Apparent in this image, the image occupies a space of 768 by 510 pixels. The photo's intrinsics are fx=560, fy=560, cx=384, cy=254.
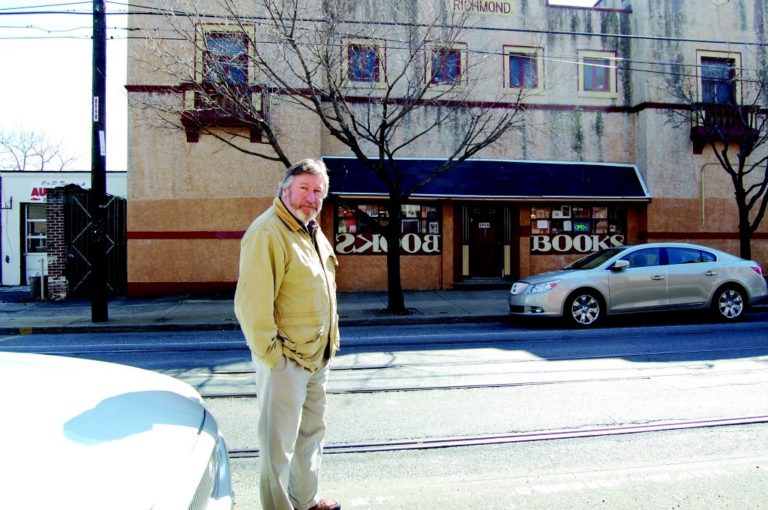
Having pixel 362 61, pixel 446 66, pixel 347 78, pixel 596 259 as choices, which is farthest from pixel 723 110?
pixel 347 78

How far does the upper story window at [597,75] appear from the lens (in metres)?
16.6

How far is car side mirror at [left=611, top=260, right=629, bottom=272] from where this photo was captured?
32.8 ft

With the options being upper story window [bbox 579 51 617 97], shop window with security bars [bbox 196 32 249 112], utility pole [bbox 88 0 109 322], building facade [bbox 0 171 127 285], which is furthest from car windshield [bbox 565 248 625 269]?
building facade [bbox 0 171 127 285]

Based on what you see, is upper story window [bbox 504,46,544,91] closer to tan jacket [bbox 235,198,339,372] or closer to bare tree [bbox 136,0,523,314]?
bare tree [bbox 136,0,523,314]

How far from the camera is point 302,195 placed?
2828mm

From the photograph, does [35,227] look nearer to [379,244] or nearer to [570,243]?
[379,244]

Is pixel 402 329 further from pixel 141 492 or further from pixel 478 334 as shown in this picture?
A: pixel 141 492

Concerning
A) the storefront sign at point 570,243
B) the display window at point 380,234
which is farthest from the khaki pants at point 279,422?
the storefront sign at point 570,243

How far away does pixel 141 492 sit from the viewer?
5.69 feet

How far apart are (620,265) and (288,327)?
8649 mm

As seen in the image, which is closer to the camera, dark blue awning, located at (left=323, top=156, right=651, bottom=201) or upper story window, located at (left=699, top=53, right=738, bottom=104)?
dark blue awning, located at (left=323, top=156, right=651, bottom=201)

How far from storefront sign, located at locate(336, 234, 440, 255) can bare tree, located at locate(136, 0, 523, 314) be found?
1742 millimetres

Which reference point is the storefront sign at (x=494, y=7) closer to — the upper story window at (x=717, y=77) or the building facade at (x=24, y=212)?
the upper story window at (x=717, y=77)

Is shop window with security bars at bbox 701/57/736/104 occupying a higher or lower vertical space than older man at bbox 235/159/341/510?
higher
